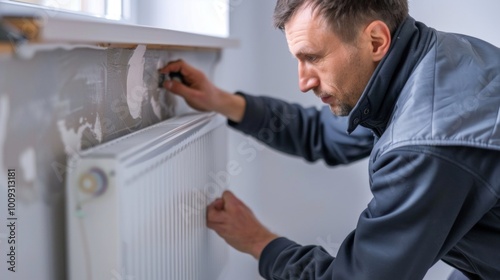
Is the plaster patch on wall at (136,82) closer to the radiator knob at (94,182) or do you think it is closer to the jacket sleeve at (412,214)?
the radiator knob at (94,182)

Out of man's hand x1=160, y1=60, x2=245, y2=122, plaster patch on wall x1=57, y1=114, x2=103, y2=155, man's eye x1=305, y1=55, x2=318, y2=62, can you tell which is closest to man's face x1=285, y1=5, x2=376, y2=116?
man's eye x1=305, y1=55, x2=318, y2=62

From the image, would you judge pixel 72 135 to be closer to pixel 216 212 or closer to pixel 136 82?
pixel 136 82

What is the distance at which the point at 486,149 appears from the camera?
90 cm

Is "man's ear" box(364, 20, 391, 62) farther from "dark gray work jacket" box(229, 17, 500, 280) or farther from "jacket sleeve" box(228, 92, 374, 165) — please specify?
"jacket sleeve" box(228, 92, 374, 165)

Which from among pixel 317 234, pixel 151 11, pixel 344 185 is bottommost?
pixel 317 234

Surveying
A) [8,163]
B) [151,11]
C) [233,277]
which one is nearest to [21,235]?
[8,163]

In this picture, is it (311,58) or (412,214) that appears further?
(311,58)

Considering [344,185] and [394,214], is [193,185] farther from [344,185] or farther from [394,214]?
[344,185]

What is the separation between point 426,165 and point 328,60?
295 mm

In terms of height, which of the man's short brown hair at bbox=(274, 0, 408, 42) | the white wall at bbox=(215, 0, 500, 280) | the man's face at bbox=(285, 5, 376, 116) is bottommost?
the white wall at bbox=(215, 0, 500, 280)

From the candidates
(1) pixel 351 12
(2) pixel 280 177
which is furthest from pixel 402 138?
(2) pixel 280 177

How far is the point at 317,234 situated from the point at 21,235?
1.24 m

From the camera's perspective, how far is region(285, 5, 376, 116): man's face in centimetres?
104

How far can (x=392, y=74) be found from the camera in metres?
1.01
